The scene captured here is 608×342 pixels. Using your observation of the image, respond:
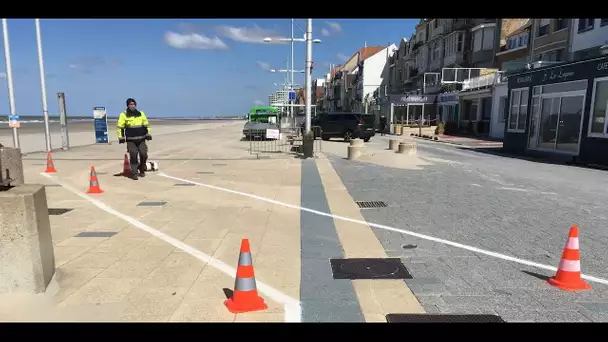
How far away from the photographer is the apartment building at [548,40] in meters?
25.1

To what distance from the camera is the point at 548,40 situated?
2736cm

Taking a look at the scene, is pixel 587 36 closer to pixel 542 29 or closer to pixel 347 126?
pixel 542 29

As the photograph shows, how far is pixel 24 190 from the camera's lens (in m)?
3.61

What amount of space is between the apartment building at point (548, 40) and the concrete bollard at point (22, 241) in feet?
90.8

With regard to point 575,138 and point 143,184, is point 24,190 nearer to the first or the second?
point 143,184

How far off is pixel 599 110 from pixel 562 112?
6.82 feet

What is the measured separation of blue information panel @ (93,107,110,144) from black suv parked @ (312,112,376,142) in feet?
43.1

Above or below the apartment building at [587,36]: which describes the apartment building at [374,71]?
above

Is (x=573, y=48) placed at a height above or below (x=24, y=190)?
above

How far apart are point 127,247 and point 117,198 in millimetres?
3420

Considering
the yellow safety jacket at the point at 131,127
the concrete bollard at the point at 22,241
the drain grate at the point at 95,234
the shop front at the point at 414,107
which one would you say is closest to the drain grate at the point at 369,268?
the concrete bollard at the point at 22,241

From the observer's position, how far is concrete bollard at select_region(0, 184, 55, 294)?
347cm

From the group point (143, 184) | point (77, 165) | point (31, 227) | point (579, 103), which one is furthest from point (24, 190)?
point (579, 103)

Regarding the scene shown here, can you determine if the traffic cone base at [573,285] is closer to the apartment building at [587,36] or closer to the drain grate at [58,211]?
the drain grate at [58,211]
